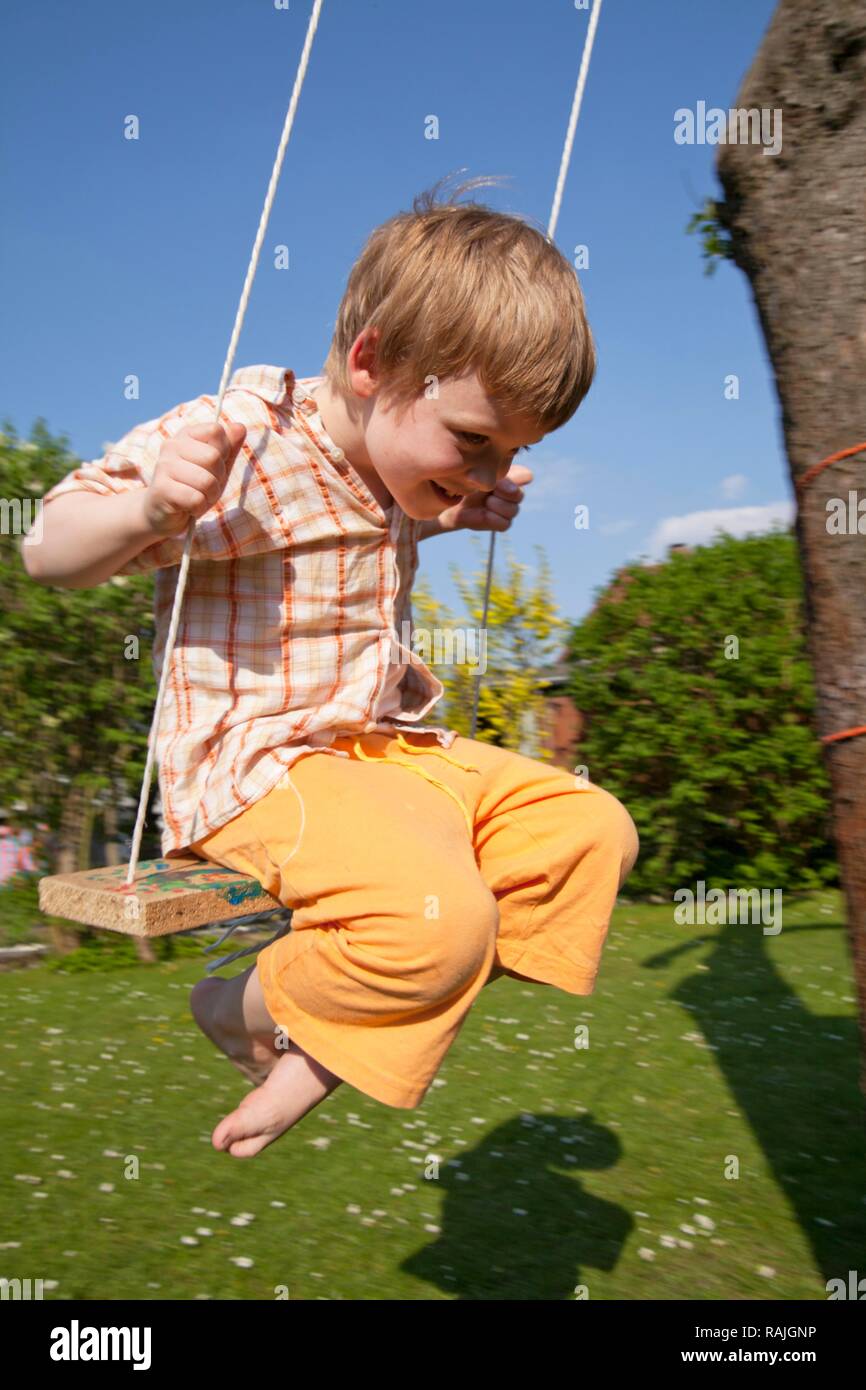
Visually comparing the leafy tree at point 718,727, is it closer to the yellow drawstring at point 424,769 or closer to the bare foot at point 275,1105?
the yellow drawstring at point 424,769

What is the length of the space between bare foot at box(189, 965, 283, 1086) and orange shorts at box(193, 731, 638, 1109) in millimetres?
135

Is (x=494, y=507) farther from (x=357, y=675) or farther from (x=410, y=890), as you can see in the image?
(x=410, y=890)

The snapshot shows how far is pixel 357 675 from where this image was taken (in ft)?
7.88

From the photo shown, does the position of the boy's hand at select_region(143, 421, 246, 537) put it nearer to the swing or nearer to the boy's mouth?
the swing

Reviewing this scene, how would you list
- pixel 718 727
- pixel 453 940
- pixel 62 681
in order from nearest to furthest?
1. pixel 453 940
2. pixel 62 681
3. pixel 718 727

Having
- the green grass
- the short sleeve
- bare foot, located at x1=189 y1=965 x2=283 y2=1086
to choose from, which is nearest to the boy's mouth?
the short sleeve

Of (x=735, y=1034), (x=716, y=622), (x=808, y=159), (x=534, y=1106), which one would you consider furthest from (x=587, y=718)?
(x=808, y=159)

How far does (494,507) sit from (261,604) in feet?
2.19

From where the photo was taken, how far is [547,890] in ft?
7.58

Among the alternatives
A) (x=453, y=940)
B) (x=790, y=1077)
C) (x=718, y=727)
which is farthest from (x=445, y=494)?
(x=718, y=727)

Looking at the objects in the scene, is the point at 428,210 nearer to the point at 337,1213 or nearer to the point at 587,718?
the point at 337,1213

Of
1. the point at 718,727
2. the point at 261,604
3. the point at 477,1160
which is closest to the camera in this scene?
the point at 261,604

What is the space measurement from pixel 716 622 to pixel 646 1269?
4803mm

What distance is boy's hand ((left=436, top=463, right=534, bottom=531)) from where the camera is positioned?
2729 mm
